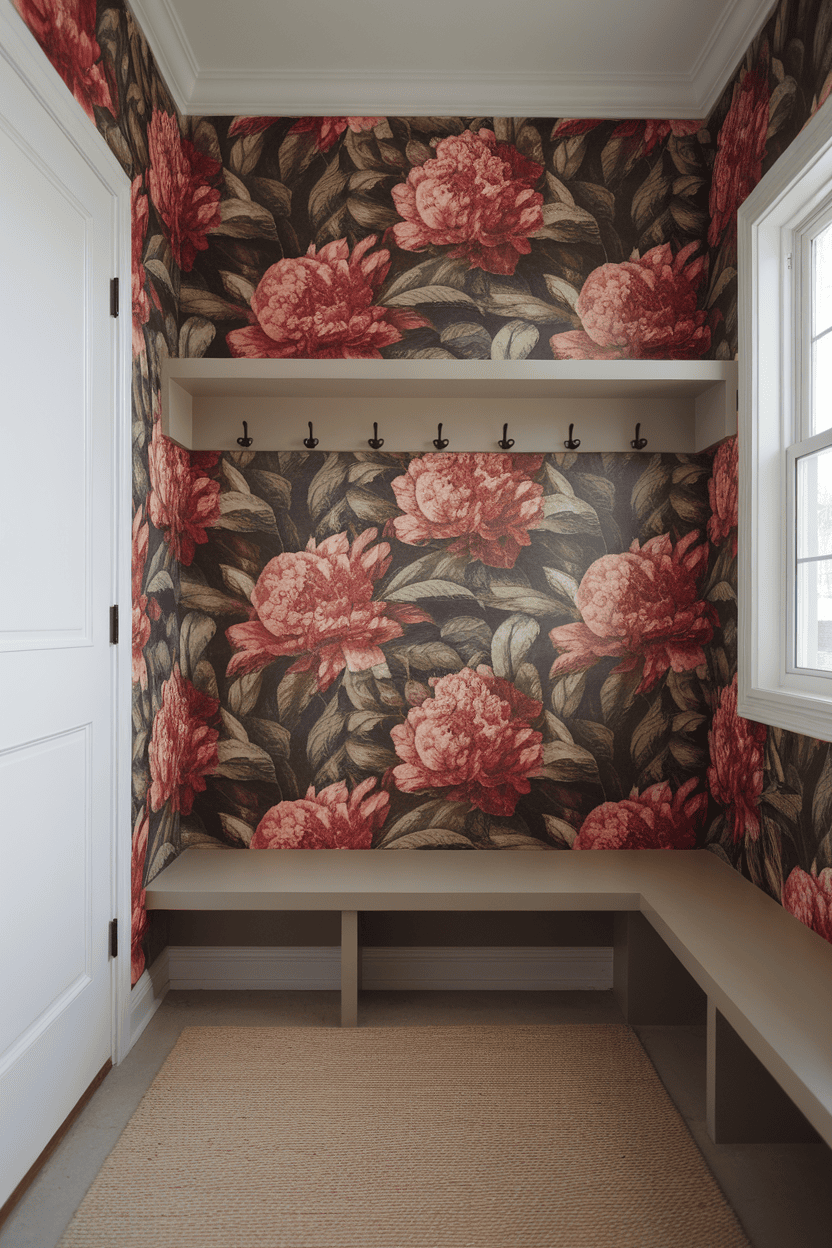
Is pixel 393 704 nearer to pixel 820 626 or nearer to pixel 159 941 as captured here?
pixel 159 941

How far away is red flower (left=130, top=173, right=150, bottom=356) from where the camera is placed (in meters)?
1.96

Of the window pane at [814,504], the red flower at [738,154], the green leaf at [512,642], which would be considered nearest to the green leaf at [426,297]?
the red flower at [738,154]

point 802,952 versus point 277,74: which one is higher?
point 277,74

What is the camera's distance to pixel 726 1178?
1.54 m

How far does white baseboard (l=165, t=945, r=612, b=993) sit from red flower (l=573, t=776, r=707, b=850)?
34cm

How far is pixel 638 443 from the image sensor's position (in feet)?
7.66

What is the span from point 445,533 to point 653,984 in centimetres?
144

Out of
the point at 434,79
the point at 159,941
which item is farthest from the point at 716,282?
the point at 159,941

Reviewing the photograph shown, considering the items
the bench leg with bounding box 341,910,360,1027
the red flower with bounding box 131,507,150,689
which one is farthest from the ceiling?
the bench leg with bounding box 341,910,360,1027

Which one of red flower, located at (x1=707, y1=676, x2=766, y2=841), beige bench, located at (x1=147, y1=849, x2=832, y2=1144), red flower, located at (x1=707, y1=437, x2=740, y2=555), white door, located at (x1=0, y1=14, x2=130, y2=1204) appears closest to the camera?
white door, located at (x1=0, y1=14, x2=130, y2=1204)

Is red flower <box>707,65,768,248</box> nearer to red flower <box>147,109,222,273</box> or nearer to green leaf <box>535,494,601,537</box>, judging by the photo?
green leaf <box>535,494,601,537</box>

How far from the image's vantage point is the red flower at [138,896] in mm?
2004

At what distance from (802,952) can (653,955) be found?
0.56 m

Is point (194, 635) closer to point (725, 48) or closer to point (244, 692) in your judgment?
point (244, 692)
